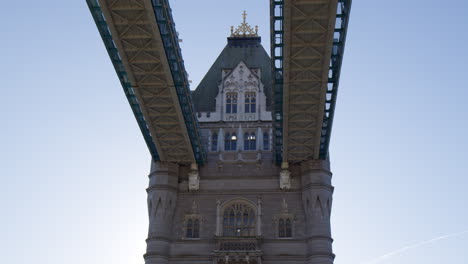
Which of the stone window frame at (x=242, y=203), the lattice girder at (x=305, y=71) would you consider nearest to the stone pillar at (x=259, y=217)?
the stone window frame at (x=242, y=203)

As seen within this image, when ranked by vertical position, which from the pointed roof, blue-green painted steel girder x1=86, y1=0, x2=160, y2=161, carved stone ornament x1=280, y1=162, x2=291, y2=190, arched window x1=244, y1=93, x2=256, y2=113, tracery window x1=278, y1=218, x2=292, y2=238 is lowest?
tracery window x1=278, y1=218, x2=292, y2=238

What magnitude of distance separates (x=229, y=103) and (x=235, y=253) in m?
15.1

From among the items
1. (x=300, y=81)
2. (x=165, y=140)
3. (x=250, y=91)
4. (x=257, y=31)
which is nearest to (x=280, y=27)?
(x=300, y=81)

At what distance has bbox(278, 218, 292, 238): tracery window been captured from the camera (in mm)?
47188

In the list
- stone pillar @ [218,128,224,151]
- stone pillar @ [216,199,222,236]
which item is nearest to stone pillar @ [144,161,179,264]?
stone pillar @ [216,199,222,236]

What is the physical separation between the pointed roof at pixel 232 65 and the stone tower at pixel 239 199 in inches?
18.6

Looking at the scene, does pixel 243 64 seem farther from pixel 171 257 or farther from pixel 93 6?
pixel 93 6

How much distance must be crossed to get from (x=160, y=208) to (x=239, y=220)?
6.51 meters

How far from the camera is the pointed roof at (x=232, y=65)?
55.4m

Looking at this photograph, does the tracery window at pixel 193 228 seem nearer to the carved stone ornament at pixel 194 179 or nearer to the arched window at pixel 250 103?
the carved stone ornament at pixel 194 179

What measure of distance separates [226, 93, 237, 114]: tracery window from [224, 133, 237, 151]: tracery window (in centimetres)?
239

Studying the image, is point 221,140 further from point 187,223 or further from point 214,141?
point 187,223

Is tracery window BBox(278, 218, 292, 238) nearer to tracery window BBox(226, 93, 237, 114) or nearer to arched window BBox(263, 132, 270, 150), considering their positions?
arched window BBox(263, 132, 270, 150)

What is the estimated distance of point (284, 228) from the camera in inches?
1869
